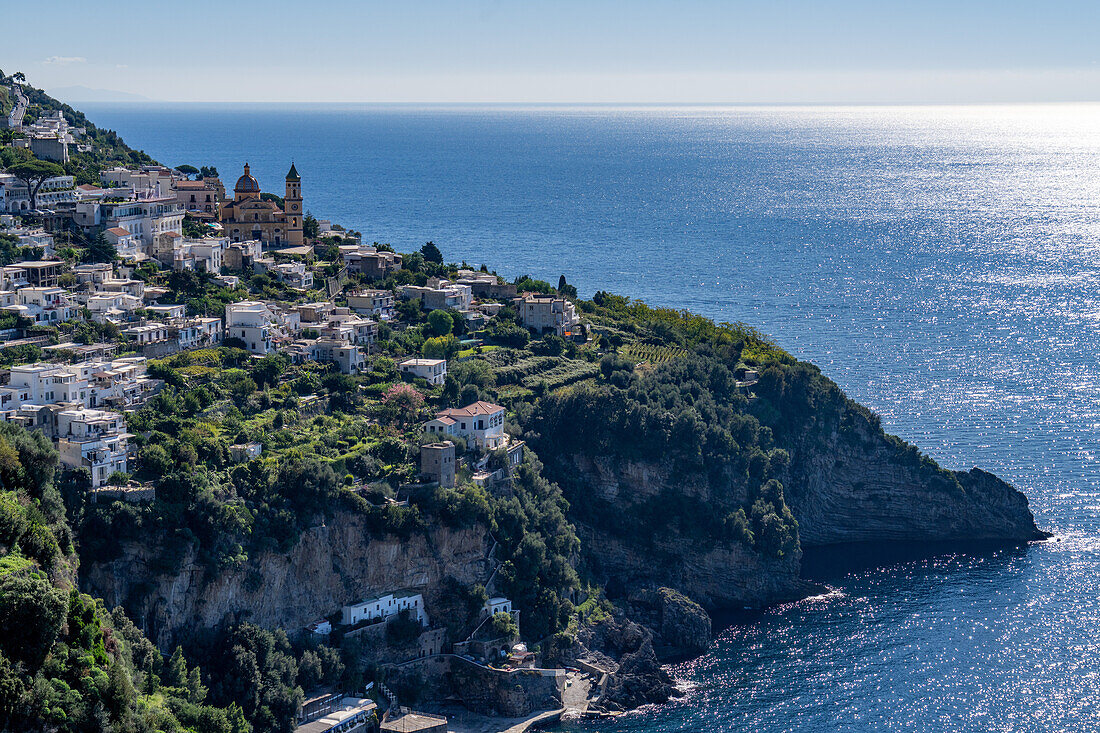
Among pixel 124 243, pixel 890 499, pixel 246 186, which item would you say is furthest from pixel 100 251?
pixel 890 499

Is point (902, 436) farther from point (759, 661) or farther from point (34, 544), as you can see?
point (34, 544)

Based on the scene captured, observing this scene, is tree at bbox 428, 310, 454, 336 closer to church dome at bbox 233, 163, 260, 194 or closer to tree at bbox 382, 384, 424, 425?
tree at bbox 382, 384, 424, 425

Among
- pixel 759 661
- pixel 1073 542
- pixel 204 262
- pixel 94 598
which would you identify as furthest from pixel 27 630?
pixel 1073 542

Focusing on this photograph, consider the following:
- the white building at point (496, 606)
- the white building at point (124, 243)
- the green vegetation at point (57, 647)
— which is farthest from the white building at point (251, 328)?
the white building at point (496, 606)

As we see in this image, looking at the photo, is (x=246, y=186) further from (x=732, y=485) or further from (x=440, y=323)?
(x=732, y=485)

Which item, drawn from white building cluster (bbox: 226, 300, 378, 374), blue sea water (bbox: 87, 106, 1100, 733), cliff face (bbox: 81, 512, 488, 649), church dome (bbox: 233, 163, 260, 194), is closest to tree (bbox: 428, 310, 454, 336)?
white building cluster (bbox: 226, 300, 378, 374)

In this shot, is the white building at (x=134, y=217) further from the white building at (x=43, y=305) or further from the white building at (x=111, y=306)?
the white building at (x=43, y=305)
